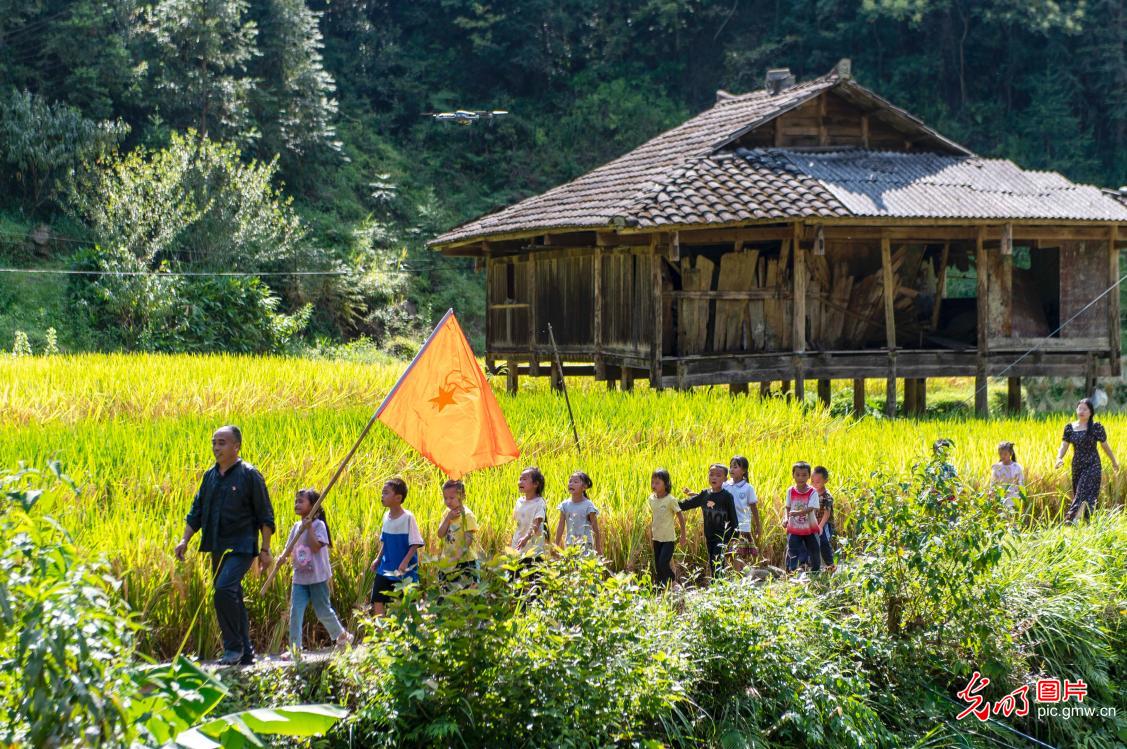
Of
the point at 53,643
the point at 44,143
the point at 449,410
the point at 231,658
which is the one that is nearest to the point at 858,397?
the point at 449,410

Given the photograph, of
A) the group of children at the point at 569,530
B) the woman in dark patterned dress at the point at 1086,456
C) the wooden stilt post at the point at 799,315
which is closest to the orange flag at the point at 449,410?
the group of children at the point at 569,530

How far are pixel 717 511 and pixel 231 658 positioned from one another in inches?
136

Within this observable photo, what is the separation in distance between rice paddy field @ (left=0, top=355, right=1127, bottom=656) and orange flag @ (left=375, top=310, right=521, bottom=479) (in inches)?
16.2

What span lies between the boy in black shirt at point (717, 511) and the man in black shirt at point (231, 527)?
311cm

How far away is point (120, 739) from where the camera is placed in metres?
3.70

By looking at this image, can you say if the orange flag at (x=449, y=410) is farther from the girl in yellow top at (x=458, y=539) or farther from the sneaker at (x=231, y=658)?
the sneaker at (x=231, y=658)

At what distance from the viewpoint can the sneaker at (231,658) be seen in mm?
6328

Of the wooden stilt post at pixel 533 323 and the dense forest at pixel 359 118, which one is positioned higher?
the dense forest at pixel 359 118

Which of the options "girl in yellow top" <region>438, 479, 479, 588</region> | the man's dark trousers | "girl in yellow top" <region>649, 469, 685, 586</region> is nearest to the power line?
"girl in yellow top" <region>649, 469, 685, 586</region>

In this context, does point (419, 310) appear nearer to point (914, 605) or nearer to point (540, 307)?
point (540, 307)

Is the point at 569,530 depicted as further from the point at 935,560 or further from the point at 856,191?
the point at 856,191

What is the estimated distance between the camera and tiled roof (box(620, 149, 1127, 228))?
15.6 metres

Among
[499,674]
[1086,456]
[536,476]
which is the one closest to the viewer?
[499,674]

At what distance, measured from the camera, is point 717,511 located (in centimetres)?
825
